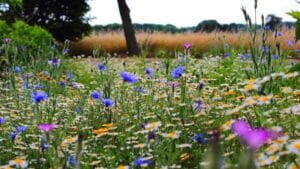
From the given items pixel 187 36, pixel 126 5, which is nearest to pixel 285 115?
pixel 126 5

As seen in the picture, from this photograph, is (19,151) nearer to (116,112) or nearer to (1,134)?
(1,134)

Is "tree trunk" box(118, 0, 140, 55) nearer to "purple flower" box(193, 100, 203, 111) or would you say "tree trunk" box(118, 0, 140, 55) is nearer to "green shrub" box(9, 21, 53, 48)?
"green shrub" box(9, 21, 53, 48)

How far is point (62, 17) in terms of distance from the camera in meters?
22.7

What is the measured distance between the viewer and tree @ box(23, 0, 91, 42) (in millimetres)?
22266

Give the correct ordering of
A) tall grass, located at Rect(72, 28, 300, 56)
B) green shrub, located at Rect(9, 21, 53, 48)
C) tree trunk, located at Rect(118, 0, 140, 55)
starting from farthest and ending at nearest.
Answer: tall grass, located at Rect(72, 28, 300, 56) < tree trunk, located at Rect(118, 0, 140, 55) < green shrub, located at Rect(9, 21, 53, 48)

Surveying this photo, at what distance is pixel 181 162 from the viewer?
3.00m

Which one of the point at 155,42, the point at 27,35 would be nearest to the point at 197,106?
the point at 27,35

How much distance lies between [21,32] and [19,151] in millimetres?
6066

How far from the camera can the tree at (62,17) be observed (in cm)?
2227

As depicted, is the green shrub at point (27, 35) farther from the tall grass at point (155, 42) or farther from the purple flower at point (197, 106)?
the tall grass at point (155, 42)

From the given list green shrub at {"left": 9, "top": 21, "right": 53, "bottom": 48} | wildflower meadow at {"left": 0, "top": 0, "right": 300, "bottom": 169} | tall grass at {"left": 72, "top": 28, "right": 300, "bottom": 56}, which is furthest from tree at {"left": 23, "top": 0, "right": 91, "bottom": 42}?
wildflower meadow at {"left": 0, "top": 0, "right": 300, "bottom": 169}

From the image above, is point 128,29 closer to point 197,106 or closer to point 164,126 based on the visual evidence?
point 197,106

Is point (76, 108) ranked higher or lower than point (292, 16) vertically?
lower

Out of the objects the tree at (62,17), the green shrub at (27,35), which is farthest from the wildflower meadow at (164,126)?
the tree at (62,17)
